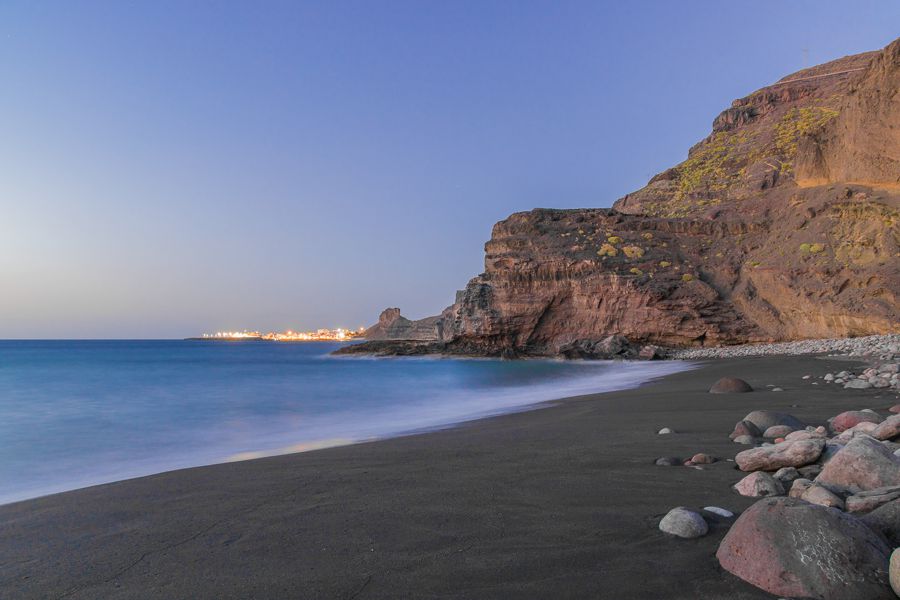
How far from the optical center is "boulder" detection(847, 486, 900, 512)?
8.77ft

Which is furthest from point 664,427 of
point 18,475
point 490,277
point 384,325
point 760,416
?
point 384,325

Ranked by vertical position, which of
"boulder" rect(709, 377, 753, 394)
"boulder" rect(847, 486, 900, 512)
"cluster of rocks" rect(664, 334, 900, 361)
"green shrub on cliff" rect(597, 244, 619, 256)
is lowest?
"cluster of rocks" rect(664, 334, 900, 361)

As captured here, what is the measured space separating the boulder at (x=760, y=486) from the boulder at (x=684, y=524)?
0.76m

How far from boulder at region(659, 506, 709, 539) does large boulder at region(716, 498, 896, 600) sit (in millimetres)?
311

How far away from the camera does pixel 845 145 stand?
29.8 meters

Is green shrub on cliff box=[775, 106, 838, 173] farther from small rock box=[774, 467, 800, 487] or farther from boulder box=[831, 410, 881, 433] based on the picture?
small rock box=[774, 467, 800, 487]

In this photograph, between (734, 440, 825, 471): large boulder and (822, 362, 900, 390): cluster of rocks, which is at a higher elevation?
(734, 440, 825, 471): large boulder

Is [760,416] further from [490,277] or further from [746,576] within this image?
[490,277]

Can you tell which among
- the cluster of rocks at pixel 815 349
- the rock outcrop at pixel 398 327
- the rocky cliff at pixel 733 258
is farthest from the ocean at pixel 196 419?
the rock outcrop at pixel 398 327

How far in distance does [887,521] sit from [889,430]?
2.29 meters

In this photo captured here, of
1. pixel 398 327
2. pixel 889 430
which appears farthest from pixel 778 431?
pixel 398 327

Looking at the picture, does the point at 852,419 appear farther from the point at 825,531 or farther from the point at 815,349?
the point at 815,349

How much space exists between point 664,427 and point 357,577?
15.8ft

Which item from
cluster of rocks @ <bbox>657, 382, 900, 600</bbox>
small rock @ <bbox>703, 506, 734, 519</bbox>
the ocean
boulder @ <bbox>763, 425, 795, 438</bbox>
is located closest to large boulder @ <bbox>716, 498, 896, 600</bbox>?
cluster of rocks @ <bbox>657, 382, 900, 600</bbox>
